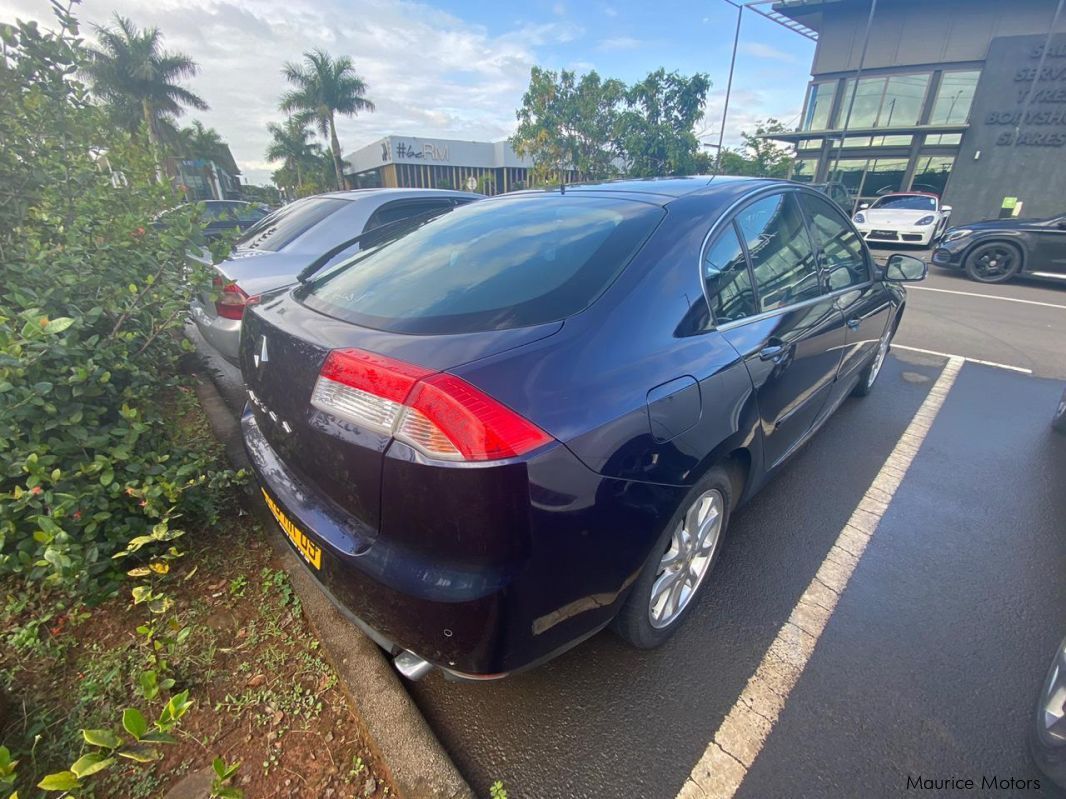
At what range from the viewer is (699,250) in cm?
183

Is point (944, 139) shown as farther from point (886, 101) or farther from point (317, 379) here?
point (317, 379)

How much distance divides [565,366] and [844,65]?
3176 centimetres

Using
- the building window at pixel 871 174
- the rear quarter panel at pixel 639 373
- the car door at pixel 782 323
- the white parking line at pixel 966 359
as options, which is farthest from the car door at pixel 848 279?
the building window at pixel 871 174

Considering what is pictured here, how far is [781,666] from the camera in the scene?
185cm

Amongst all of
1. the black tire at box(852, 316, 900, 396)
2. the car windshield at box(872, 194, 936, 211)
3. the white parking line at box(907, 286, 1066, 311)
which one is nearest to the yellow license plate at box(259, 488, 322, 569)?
the black tire at box(852, 316, 900, 396)

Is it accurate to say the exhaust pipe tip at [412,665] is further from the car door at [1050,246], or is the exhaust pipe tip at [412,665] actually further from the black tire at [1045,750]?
the car door at [1050,246]

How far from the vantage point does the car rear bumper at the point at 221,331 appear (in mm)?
3557

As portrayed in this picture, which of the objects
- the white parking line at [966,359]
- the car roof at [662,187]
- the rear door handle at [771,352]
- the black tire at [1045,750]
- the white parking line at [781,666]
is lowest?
the white parking line at [781,666]

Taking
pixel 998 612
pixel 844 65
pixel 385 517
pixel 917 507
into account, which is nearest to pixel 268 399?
pixel 385 517

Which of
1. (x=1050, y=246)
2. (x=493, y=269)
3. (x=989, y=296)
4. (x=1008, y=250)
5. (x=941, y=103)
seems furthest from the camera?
(x=941, y=103)

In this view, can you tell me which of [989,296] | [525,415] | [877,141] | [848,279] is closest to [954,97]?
[877,141]

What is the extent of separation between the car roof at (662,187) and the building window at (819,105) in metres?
28.8

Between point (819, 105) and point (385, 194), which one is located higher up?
point (819, 105)

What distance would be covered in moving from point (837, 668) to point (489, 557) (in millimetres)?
1524
